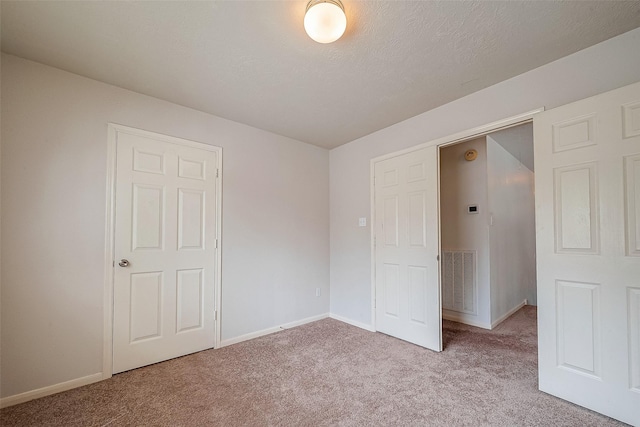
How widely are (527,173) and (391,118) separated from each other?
10.5 feet

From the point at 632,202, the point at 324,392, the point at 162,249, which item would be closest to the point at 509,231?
the point at 632,202

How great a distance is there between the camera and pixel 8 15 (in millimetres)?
1643

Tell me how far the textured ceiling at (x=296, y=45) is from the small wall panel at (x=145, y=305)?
175 centimetres

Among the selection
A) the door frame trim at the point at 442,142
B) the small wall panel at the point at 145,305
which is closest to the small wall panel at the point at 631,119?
the door frame trim at the point at 442,142

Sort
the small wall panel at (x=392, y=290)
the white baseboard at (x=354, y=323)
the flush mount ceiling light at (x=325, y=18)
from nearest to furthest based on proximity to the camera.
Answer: the flush mount ceiling light at (x=325, y=18), the small wall panel at (x=392, y=290), the white baseboard at (x=354, y=323)

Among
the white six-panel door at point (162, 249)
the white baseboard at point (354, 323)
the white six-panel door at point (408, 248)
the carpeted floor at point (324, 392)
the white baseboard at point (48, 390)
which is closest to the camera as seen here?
the carpeted floor at point (324, 392)

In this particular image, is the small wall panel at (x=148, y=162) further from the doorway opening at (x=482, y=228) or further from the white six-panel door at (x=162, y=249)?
the doorway opening at (x=482, y=228)

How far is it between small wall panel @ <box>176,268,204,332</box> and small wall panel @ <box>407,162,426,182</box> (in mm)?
2524

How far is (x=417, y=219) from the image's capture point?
304cm

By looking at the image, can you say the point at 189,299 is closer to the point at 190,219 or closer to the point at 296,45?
the point at 190,219

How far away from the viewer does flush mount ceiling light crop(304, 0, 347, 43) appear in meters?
1.48

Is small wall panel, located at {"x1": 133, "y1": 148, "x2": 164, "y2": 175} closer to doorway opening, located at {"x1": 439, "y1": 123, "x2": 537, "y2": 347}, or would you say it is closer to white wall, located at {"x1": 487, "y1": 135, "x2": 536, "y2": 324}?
doorway opening, located at {"x1": 439, "y1": 123, "x2": 537, "y2": 347}

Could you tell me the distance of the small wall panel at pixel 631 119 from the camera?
167 cm

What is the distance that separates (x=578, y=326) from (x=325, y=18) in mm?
2584
